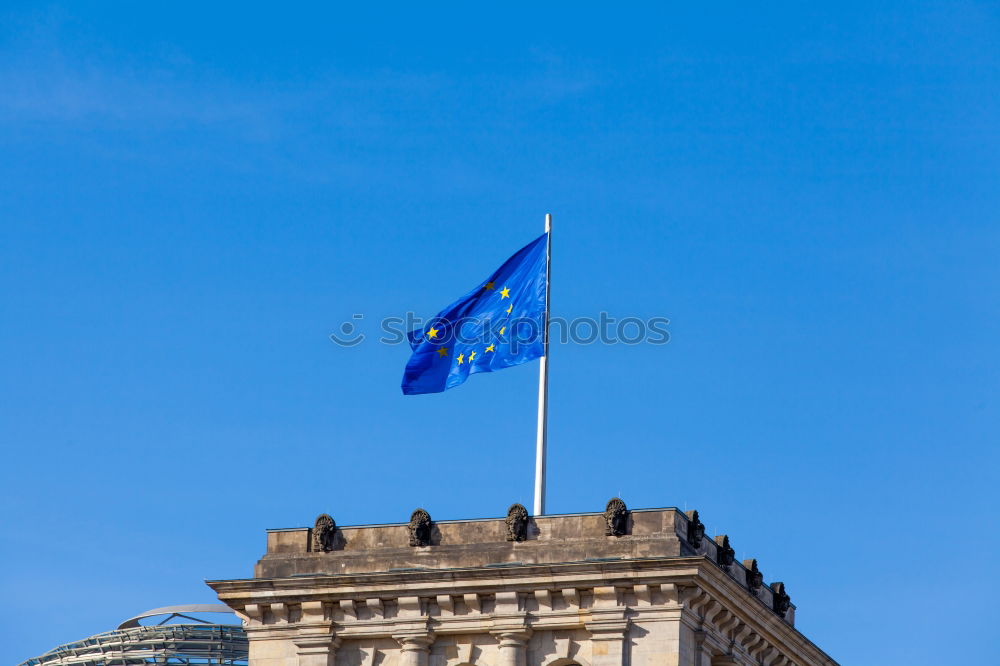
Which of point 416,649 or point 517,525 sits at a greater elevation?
point 517,525

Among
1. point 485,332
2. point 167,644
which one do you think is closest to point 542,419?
point 485,332

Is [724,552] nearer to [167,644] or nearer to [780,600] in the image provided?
[780,600]

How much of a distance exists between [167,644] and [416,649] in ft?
88.4

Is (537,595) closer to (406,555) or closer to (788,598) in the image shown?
(406,555)

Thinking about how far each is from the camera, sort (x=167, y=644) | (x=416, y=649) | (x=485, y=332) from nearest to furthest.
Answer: (x=416, y=649) → (x=485, y=332) → (x=167, y=644)

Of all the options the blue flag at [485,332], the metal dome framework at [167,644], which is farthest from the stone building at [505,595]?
the metal dome framework at [167,644]

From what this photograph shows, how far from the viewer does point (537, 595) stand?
83312 millimetres

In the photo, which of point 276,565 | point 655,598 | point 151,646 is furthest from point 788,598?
point 151,646

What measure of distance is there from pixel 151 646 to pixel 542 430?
1119 inches

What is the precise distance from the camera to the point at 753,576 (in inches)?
3499

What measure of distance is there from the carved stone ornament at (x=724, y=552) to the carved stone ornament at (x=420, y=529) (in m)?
9.90

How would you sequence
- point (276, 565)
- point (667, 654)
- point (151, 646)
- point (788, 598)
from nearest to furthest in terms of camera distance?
1. point (667, 654)
2. point (276, 565)
3. point (788, 598)
4. point (151, 646)

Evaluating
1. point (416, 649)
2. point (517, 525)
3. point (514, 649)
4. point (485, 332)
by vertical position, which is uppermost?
point (485, 332)

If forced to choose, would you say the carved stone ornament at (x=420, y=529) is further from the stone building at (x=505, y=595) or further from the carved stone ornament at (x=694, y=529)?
the carved stone ornament at (x=694, y=529)
